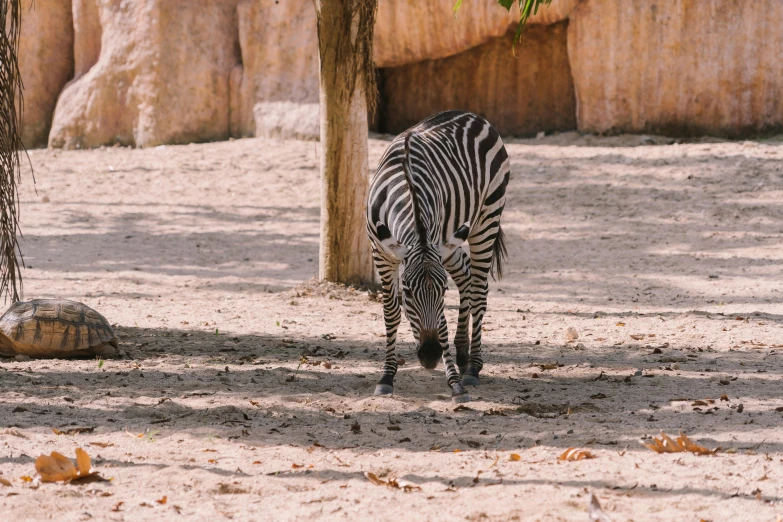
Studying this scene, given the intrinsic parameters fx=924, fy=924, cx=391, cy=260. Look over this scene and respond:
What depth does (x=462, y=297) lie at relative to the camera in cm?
671

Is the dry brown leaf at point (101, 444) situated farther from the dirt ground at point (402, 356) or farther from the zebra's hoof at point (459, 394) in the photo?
the zebra's hoof at point (459, 394)

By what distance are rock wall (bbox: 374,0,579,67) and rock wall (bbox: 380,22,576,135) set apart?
1.32 feet

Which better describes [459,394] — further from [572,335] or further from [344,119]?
[344,119]

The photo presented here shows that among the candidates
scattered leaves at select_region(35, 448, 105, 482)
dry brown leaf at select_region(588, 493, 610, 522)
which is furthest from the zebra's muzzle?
scattered leaves at select_region(35, 448, 105, 482)

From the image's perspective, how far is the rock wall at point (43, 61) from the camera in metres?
17.8

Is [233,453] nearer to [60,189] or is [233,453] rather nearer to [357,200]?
[357,200]

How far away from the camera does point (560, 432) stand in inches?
202

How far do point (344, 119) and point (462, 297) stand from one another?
3646mm

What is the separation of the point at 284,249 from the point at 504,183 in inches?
227

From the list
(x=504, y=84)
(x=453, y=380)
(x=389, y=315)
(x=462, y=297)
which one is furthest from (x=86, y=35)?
(x=453, y=380)

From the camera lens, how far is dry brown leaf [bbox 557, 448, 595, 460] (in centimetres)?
459

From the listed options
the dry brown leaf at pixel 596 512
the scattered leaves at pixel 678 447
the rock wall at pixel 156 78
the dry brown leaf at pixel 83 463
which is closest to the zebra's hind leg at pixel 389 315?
the scattered leaves at pixel 678 447

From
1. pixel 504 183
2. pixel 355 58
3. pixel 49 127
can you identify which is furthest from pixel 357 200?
pixel 49 127

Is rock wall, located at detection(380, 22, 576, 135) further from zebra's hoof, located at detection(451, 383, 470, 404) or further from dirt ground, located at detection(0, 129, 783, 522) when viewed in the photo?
zebra's hoof, located at detection(451, 383, 470, 404)
